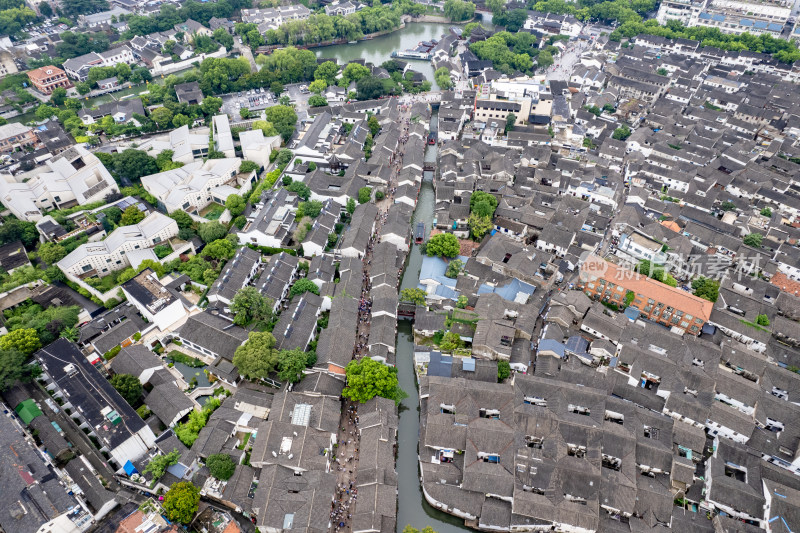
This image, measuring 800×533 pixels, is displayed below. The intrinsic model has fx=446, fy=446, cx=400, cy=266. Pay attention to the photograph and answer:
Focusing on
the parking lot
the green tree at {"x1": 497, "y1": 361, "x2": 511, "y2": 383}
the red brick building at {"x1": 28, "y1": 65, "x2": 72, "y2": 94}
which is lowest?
the green tree at {"x1": 497, "y1": 361, "x2": 511, "y2": 383}

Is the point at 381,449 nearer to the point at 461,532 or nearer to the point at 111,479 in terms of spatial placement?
the point at 461,532

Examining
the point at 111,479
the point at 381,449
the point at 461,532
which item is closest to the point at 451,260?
the point at 381,449

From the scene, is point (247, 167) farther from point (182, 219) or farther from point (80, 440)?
point (80, 440)

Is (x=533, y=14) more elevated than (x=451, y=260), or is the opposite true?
(x=533, y=14)

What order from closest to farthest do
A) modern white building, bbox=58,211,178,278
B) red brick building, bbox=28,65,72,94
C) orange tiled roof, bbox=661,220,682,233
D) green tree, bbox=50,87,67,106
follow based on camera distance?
1. modern white building, bbox=58,211,178,278
2. orange tiled roof, bbox=661,220,682,233
3. green tree, bbox=50,87,67,106
4. red brick building, bbox=28,65,72,94

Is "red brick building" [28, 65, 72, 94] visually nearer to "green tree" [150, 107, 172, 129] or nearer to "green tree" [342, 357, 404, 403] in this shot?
"green tree" [150, 107, 172, 129]

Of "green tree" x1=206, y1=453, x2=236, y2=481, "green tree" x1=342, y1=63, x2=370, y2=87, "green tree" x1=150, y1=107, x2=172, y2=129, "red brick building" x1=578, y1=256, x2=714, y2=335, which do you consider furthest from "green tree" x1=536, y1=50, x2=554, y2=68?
"green tree" x1=206, y1=453, x2=236, y2=481
